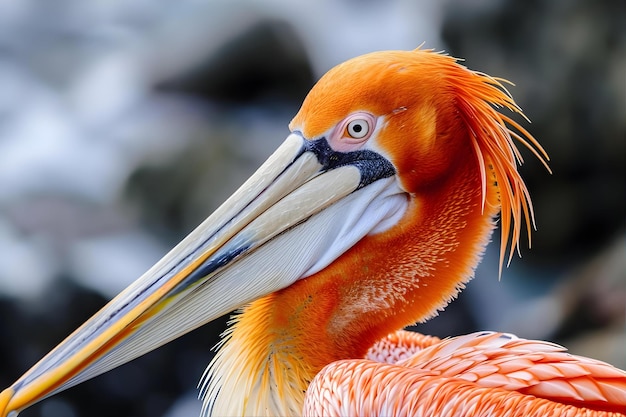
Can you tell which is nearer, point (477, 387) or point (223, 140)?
point (477, 387)

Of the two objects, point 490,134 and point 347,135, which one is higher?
point 347,135

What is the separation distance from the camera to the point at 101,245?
3486 millimetres

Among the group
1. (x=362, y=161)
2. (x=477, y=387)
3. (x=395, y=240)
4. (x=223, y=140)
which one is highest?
(x=223, y=140)

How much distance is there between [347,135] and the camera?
1.33 m

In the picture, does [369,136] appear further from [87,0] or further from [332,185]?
[87,0]

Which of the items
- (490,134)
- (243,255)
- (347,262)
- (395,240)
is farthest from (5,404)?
(490,134)

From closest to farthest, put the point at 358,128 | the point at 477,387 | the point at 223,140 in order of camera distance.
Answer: the point at 477,387
the point at 358,128
the point at 223,140

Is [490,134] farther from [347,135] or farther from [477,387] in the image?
[477,387]

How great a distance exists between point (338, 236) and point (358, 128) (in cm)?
21

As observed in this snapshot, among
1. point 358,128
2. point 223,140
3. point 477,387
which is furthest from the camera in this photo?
point 223,140

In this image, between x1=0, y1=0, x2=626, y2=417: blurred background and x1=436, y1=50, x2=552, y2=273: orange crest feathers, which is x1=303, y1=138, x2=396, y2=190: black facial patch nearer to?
x1=436, y1=50, x2=552, y2=273: orange crest feathers

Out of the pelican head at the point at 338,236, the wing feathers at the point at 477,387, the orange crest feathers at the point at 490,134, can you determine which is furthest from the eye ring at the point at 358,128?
the wing feathers at the point at 477,387

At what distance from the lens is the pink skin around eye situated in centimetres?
131

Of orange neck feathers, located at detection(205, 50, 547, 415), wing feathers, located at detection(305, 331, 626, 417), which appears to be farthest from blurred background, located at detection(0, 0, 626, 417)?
wing feathers, located at detection(305, 331, 626, 417)
